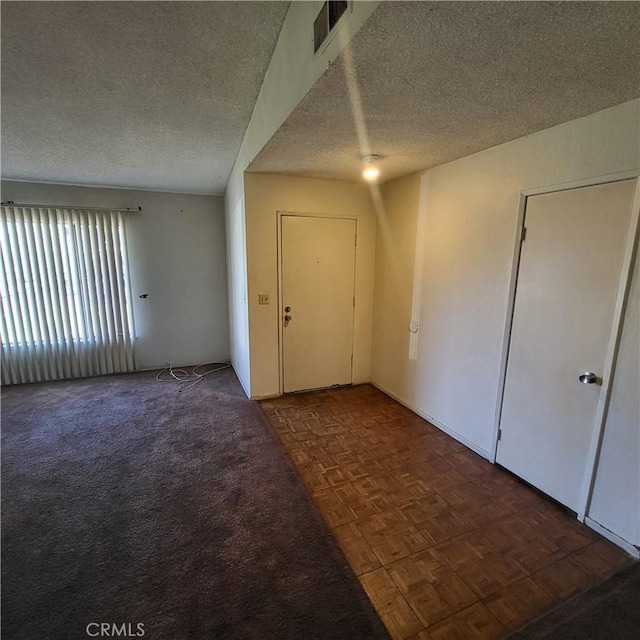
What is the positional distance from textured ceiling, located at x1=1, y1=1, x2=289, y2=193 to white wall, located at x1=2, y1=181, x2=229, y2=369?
111 centimetres

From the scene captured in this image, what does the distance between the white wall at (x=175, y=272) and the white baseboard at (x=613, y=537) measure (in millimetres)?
4372

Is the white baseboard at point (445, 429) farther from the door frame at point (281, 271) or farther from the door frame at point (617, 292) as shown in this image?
the door frame at point (281, 271)

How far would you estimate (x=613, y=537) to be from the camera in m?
1.80

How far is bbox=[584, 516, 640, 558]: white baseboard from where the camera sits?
171 centimetres

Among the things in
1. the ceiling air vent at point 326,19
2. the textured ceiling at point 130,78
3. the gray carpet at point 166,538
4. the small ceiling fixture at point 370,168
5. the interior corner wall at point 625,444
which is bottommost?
the gray carpet at point 166,538

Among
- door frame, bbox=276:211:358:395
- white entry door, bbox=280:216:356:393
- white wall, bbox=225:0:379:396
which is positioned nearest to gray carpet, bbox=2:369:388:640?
door frame, bbox=276:211:358:395

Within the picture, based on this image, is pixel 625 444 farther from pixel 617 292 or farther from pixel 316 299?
pixel 316 299

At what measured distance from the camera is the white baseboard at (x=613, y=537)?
1714mm

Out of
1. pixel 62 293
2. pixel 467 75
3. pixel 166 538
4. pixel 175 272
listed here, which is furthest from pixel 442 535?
pixel 62 293

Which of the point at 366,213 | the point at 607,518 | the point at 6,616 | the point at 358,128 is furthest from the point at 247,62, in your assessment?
the point at 607,518

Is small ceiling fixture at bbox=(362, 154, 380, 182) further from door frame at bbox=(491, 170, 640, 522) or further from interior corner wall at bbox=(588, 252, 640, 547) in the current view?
interior corner wall at bbox=(588, 252, 640, 547)

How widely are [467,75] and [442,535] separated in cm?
228

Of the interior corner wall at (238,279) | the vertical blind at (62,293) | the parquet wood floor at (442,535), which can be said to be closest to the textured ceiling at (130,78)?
the interior corner wall at (238,279)

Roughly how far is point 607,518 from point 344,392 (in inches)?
94.7
